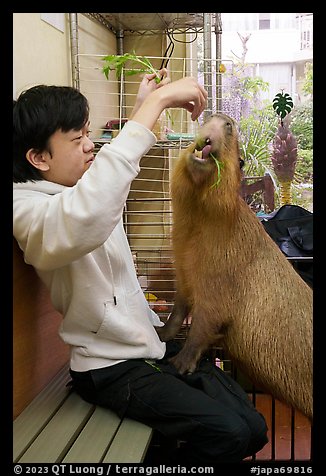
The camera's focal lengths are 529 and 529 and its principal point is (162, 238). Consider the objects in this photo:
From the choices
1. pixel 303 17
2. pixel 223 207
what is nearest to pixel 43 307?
pixel 223 207

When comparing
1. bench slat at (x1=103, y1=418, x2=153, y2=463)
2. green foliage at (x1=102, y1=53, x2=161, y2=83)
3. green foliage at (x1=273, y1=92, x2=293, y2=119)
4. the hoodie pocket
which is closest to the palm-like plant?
green foliage at (x1=273, y1=92, x2=293, y2=119)

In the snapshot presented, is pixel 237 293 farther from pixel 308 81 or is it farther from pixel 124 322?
pixel 308 81

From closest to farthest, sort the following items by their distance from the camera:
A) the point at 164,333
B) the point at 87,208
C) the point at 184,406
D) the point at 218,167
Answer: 1. the point at 87,208
2. the point at 184,406
3. the point at 218,167
4. the point at 164,333

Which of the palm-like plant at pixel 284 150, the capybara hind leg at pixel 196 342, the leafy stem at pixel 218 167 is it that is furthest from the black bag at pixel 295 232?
the capybara hind leg at pixel 196 342

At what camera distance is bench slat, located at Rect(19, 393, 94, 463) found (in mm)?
864

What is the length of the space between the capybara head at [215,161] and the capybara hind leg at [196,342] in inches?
10.0

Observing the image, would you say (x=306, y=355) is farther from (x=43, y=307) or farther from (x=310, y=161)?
(x=43, y=307)

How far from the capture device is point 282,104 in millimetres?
1021

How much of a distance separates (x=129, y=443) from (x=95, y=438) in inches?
2.4

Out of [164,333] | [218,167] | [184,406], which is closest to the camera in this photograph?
[184,406]

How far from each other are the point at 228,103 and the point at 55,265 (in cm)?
51

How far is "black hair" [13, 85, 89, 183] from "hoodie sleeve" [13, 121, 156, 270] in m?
0.10

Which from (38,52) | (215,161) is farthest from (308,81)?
(38,52)
